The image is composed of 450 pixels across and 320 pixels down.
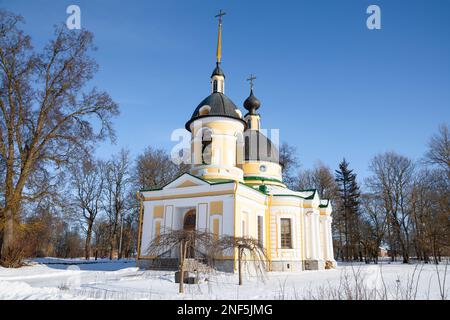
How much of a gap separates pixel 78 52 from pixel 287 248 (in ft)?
55.9

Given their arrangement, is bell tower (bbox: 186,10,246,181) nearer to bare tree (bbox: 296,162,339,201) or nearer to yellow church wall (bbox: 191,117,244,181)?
yellow church wall (bbox: 191,117,244,181)

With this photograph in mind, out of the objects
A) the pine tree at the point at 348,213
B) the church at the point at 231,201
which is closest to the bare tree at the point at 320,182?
the pine tree at the point at 348,213

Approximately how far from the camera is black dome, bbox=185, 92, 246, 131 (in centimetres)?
2197

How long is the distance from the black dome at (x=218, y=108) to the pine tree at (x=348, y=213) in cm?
2317

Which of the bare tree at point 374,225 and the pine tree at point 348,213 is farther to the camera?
the pine tree at point 348,213

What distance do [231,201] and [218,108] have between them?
273 inches

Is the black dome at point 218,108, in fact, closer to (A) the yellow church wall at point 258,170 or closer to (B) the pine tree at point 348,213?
(A) the yellow church wall at point 258,170

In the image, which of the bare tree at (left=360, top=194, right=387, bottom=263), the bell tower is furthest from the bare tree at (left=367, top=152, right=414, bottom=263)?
the bell tower

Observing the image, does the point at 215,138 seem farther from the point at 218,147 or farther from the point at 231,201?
the point at 231,201

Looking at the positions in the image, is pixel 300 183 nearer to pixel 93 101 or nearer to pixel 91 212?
pixel 91 212

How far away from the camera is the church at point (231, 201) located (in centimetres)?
1831
